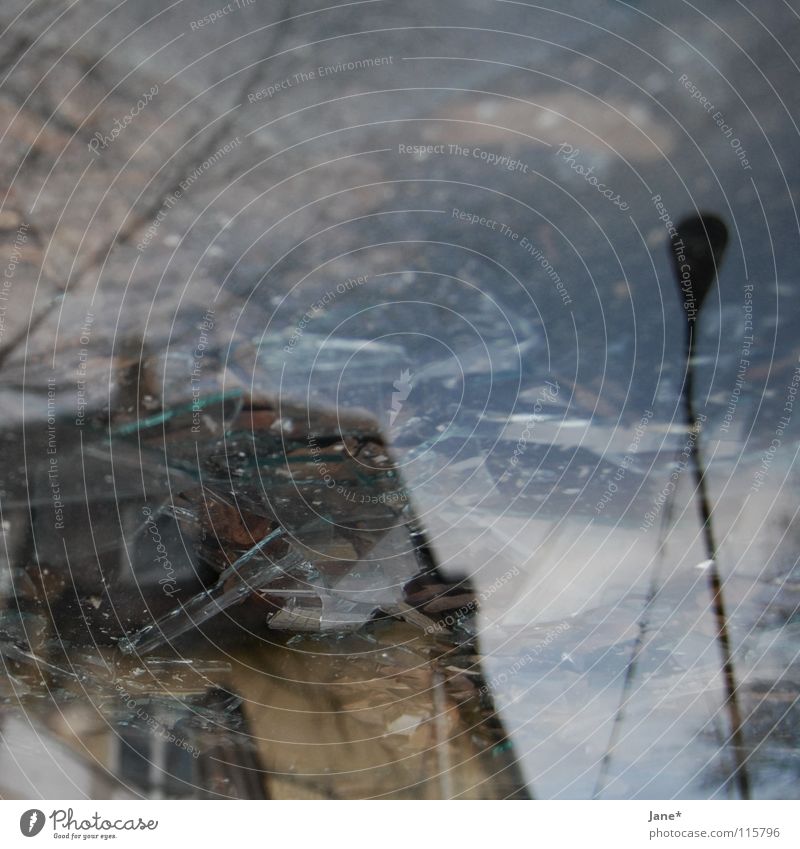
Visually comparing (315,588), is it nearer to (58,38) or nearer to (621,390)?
(621,390)

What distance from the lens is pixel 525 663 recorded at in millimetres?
625

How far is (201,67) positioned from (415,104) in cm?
21
